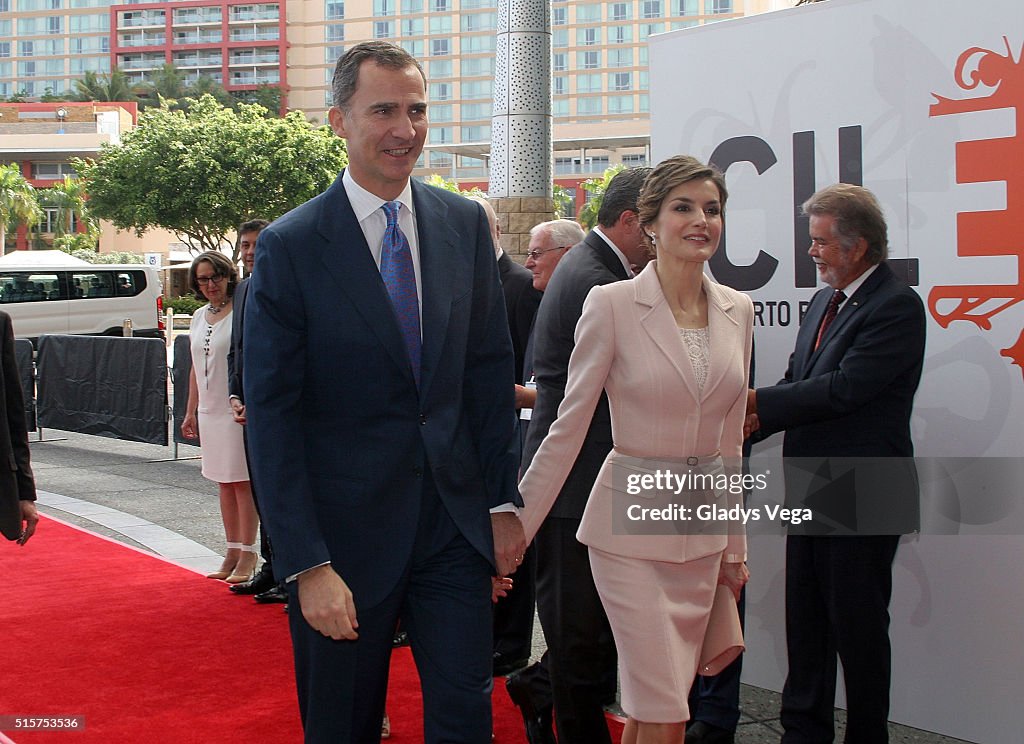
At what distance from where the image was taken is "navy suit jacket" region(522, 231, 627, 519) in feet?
12.3

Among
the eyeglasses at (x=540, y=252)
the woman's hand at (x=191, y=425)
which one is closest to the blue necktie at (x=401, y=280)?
the eyeglasses at (x=540, y=252)

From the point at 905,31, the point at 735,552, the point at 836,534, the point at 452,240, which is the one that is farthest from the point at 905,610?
the point at 452,240

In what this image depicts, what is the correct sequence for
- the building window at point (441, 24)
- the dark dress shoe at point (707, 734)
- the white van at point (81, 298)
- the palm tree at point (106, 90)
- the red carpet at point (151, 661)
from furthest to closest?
1. the palm tree at point (106, 90)
2. the building window at point (441, 24)
3. the white van at point (81, 298)
4. the red carpet at point (151, 661)
5. the dark dress shoe at point (707, 734)

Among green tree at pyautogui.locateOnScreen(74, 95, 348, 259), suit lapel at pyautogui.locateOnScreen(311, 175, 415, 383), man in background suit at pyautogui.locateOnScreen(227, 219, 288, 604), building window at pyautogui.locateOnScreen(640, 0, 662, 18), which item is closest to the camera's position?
suit lapel at pyautogui.locateOnScreen(311, 175, 415, 383)

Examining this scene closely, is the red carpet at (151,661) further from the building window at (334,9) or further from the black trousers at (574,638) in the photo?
the building window at (334,9)

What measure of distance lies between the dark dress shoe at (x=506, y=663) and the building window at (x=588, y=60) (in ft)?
365

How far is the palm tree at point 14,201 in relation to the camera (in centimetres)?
7756

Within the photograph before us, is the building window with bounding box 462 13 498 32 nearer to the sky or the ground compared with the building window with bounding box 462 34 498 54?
nearer to the sky

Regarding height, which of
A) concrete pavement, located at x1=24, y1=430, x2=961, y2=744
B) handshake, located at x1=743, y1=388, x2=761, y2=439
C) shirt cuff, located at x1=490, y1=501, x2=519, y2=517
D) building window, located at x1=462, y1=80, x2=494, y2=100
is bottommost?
concrete pavement, located at x1=24, y1=430, x2=961, y2=744

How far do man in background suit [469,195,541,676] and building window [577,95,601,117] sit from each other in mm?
109376

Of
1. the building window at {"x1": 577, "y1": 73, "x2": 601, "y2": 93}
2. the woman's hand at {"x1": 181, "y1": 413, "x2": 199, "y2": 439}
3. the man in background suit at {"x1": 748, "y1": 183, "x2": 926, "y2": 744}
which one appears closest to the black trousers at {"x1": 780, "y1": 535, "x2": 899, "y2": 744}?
the man in background suit at {"x1": 748, "y1": 183, "x2": 926, "y2": 744}

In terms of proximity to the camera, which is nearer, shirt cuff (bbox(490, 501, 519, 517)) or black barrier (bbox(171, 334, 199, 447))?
shirt cuff (bbox(490, 501, 519, 517))

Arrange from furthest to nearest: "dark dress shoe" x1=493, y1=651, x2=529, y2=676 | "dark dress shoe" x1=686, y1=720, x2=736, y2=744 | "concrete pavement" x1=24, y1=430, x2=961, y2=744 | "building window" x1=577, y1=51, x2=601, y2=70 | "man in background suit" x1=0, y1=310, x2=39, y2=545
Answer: "building window" x1=577, y1=51, x2=601, y2=70 → "dark dress shoe" x1=493, y1=651, x2=529, y2=676 → "concrete pavement" x1=24, y1=430, x2=961, y2=744 → "man in background suit" x1=0, y1=310, x2=39, y2=545 → "dark dress shoe" x1=686, y1=720, x2=736, y2=744

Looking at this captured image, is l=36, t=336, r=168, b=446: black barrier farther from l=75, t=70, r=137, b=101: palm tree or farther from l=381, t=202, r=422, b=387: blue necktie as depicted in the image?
l=75, t=70, r=137, b=101: palm tree
